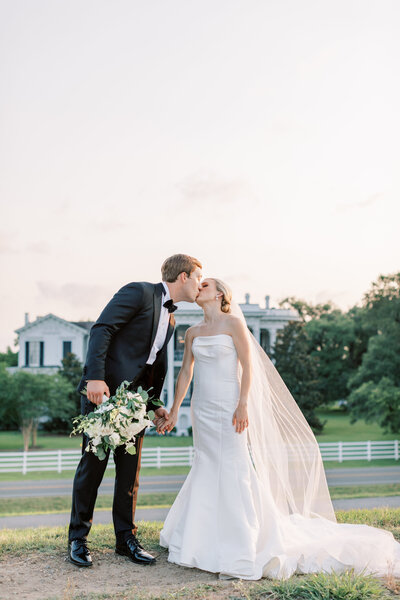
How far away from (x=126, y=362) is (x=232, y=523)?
1.65 metres

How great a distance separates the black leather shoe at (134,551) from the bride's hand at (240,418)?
A: 1338 mm

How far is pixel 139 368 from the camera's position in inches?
216

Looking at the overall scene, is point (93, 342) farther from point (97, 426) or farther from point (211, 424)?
point (211, 424)

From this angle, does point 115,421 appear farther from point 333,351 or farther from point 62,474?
point 333,351

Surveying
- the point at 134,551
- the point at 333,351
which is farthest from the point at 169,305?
the point at 333,351

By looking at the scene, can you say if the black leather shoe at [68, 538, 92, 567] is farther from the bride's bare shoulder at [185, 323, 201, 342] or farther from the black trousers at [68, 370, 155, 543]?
the bride's bare shoulder at [185, 323, 201, 342]

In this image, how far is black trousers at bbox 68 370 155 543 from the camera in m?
5.44

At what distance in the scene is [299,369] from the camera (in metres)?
42.9

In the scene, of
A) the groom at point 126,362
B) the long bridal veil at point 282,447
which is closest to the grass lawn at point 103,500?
the long bridal veil at point 282,447

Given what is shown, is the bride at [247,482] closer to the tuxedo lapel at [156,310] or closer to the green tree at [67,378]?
the tuxedo lapel at [156,310]

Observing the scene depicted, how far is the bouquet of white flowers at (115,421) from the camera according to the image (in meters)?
5.05

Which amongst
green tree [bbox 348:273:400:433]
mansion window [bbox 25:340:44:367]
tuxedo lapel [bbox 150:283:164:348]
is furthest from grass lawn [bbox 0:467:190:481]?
mansion window [bbox 25:340:44:367]

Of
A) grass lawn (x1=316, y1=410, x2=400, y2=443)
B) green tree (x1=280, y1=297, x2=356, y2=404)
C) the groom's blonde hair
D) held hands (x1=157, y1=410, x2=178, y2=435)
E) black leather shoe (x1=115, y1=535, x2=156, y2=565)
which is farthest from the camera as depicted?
green tree (x1=280, y1=297, x2=356, y2=404)

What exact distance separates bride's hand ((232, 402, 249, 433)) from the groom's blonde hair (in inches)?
50.3
